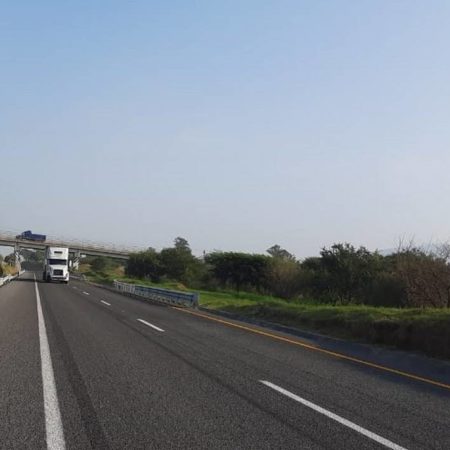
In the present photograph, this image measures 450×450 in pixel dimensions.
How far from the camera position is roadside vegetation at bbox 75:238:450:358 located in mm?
16213

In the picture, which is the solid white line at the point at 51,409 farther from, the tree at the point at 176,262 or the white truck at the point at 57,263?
the tree at the point at 176,262

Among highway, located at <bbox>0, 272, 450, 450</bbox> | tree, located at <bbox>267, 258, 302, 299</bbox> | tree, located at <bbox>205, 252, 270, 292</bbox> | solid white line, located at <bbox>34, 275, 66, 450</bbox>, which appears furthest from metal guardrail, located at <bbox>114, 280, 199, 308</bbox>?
tree, located at <bbox>205, 252, 270, 292</bbox>

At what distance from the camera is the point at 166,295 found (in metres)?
37.1

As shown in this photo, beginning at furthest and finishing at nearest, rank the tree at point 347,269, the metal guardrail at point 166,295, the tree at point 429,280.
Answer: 1. the tree at point 347,269
2. the metal guardrail at point 166,295
3. the tree at point 429,280

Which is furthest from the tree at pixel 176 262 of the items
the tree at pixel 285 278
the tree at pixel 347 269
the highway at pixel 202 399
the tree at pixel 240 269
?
the highway at pixel 202 399

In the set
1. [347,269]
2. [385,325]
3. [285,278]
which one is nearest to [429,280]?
[385,325]

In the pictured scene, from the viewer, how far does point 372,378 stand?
34.5ft

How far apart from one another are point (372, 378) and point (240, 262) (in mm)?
64085

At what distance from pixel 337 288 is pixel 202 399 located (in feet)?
153

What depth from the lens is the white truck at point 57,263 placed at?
6194cm

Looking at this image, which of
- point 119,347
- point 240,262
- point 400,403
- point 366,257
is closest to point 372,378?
point 400,403

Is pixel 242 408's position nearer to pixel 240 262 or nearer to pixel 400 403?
pixel 400 403

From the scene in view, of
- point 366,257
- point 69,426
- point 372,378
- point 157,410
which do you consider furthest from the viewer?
point 366,257

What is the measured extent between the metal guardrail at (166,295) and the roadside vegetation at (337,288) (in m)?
1.11
